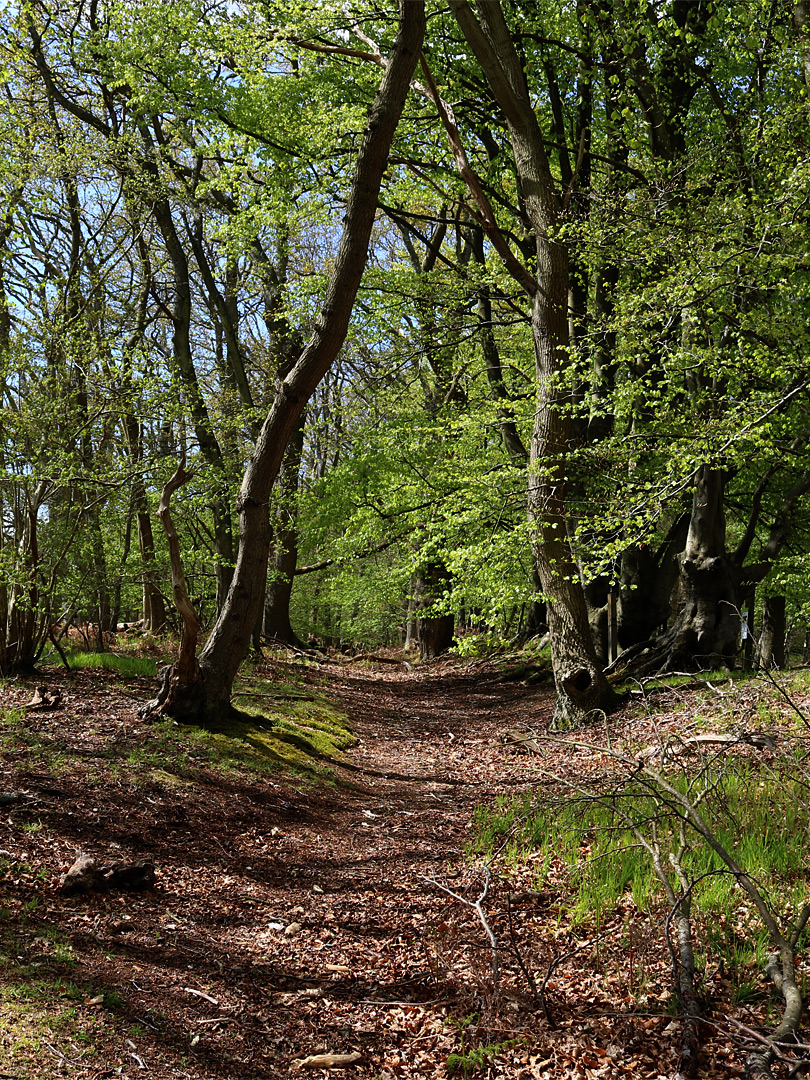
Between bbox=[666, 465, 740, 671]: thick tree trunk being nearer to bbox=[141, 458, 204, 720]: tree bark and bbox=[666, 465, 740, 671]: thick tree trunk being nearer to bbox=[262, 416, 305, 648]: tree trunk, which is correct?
bbox=[141, 458, 204, 720]: tree bark

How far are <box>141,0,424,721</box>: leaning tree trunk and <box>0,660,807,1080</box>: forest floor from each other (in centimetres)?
64

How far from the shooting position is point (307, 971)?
12.8ft

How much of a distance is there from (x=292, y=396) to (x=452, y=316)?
Answer: 5.95m

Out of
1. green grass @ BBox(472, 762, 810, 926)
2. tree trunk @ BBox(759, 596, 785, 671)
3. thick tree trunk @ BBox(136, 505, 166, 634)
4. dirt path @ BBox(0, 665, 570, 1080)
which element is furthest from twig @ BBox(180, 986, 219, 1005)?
tree trunk @ BBox(759, 596, 785, 671)

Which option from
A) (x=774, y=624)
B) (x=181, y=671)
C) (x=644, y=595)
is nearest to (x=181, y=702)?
(x=181, y=671)

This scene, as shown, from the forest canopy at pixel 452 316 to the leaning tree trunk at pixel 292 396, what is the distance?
0.10ft

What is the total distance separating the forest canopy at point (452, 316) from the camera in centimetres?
757

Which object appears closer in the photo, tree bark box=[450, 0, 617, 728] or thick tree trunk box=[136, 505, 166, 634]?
tree bark box=[450, 0, 617, 728]

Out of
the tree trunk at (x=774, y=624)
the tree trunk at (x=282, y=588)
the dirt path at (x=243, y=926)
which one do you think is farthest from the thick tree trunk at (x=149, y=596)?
the tree trunk at (x=774, y=624)

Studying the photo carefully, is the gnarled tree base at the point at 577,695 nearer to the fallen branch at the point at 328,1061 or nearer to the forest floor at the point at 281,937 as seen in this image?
the forest floor at the point at 281,937

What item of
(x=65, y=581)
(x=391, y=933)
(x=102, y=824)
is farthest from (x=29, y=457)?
(x=391, y=933)

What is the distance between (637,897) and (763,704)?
319 cm

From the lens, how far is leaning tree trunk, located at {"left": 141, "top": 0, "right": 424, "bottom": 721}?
23.9 feet

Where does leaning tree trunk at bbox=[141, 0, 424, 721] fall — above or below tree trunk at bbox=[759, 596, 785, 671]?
above
